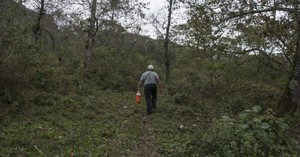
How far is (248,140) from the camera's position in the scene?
566cm

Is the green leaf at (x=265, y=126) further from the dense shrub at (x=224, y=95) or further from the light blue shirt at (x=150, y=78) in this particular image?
the light blue shirt at (x=150, y=78)

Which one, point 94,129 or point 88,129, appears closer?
point 88,129

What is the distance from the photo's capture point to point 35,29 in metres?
17.5

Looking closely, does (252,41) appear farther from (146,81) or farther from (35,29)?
(35,29)

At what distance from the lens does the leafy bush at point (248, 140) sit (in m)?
5.66

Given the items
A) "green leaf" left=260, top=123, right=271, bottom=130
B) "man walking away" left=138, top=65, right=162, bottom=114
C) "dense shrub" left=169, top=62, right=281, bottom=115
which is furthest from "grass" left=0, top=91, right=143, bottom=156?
"dense shrub" left=169, top=62, right=281, bottom=115

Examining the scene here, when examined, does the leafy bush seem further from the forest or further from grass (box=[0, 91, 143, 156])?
grass (box=[0, 91, 143, 156])

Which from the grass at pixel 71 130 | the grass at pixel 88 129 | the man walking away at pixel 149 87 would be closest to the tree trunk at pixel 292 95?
the grass at pixel 88 129

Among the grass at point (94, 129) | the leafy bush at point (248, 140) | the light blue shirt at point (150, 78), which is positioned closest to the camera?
the leafy bush at point (248, 140)

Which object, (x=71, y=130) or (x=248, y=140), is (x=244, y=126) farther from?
(x=71, y=130)

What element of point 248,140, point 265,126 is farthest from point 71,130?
point 265,126

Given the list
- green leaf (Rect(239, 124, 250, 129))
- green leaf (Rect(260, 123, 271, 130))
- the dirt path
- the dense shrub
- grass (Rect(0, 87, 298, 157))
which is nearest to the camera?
green leaf (Rect(260, 123, 271, 130))

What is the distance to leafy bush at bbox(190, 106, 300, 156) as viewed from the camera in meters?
5.66

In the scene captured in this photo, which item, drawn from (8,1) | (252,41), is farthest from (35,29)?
(252,41)
